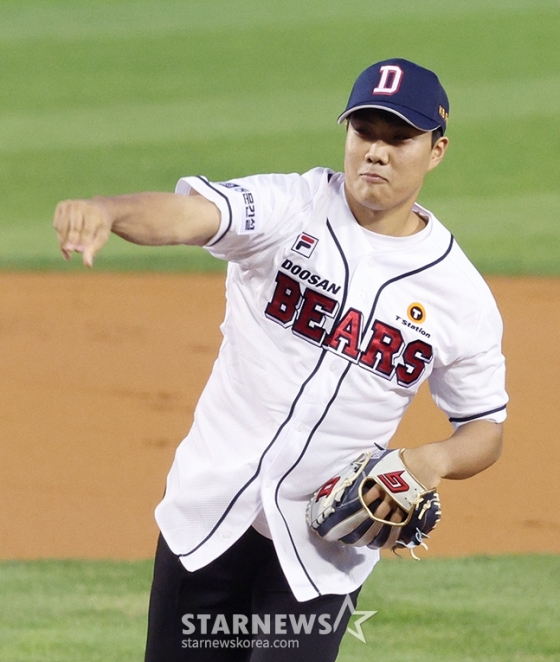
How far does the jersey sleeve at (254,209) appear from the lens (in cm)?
265

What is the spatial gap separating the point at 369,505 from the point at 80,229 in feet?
3.51

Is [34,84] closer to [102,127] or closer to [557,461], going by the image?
[102,127]

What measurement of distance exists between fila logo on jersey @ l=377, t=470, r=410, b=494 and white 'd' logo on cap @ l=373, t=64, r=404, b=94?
94 cm

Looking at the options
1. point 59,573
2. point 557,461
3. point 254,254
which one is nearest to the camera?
point 254,254

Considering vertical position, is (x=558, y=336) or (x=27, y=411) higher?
(x=558, y=336)

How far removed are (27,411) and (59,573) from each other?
6.69 feet

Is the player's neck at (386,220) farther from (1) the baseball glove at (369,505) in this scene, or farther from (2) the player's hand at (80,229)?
(2) the player's hand at (80,229)

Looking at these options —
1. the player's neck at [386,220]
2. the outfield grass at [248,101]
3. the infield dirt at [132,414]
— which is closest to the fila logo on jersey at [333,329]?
the player's neck at [386,220]

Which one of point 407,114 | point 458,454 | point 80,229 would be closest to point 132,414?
point 458,454

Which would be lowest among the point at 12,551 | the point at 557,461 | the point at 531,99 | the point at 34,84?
the point at 12,551

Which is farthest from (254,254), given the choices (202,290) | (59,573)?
(202,290)

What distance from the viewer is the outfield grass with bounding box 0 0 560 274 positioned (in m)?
11.8

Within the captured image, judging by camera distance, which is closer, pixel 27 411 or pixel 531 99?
pixel 27 411

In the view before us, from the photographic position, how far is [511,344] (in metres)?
8.30
